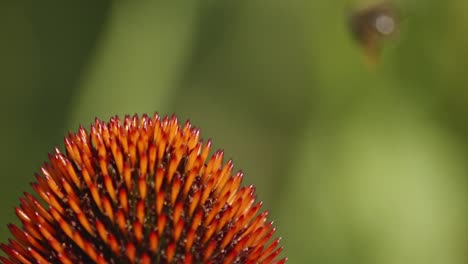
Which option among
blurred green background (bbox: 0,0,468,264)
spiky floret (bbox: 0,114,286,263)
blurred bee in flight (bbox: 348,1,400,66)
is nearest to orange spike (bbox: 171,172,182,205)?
spiky floret (bbox: 0,114,286,263)

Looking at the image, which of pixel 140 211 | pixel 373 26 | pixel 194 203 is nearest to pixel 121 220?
pixel 140 211

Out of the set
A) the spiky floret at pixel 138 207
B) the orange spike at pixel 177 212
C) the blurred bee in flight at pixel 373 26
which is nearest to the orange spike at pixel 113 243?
the spiky floret at pixel 138 207

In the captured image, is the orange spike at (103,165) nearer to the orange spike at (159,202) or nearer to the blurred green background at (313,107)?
the orange spike at (159,202)

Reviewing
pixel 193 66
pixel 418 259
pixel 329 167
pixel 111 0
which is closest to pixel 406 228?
pixel 418 259

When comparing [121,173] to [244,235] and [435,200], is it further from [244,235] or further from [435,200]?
[435,200]

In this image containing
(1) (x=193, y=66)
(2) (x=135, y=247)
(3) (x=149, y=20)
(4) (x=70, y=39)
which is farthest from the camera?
(4) (x=70, y=39)

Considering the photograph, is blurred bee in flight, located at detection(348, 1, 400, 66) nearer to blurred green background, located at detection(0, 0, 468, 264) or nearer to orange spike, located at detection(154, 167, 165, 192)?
blurred green background, located at detection(0, 0, 468, 264)
